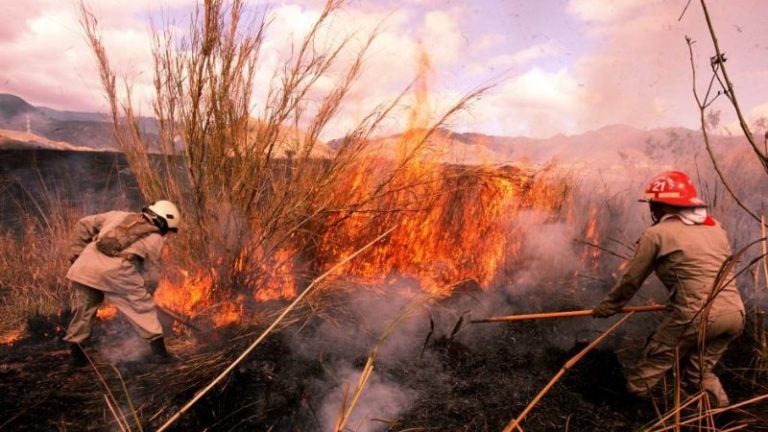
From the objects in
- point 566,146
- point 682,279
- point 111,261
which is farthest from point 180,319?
point 566,146

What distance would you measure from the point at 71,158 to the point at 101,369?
12.2 metres

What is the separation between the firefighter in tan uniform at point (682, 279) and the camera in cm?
339

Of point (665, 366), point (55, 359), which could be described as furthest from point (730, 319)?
point (55, 359)

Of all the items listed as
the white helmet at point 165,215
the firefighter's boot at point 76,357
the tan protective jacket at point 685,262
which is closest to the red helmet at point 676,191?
the tan protective jacket at point 685,262

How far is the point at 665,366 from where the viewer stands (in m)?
3.54

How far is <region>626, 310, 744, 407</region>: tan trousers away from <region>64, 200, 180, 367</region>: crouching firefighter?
14.8 feet

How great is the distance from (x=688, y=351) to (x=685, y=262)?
0.78 metres

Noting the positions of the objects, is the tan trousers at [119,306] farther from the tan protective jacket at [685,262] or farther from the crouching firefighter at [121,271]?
the tan protective jacket at [685,262]

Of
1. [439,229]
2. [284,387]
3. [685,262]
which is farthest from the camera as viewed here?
[439,229]

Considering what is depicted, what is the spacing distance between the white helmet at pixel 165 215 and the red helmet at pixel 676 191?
4590mm

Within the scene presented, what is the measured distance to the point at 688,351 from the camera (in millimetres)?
3535

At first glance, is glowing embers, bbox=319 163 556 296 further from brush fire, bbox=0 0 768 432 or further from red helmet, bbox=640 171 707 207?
red helmet, bbox=640 171 707 207

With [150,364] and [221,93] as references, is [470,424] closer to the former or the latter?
[150,364]

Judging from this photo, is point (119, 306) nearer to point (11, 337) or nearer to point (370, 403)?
point (11, 337)
